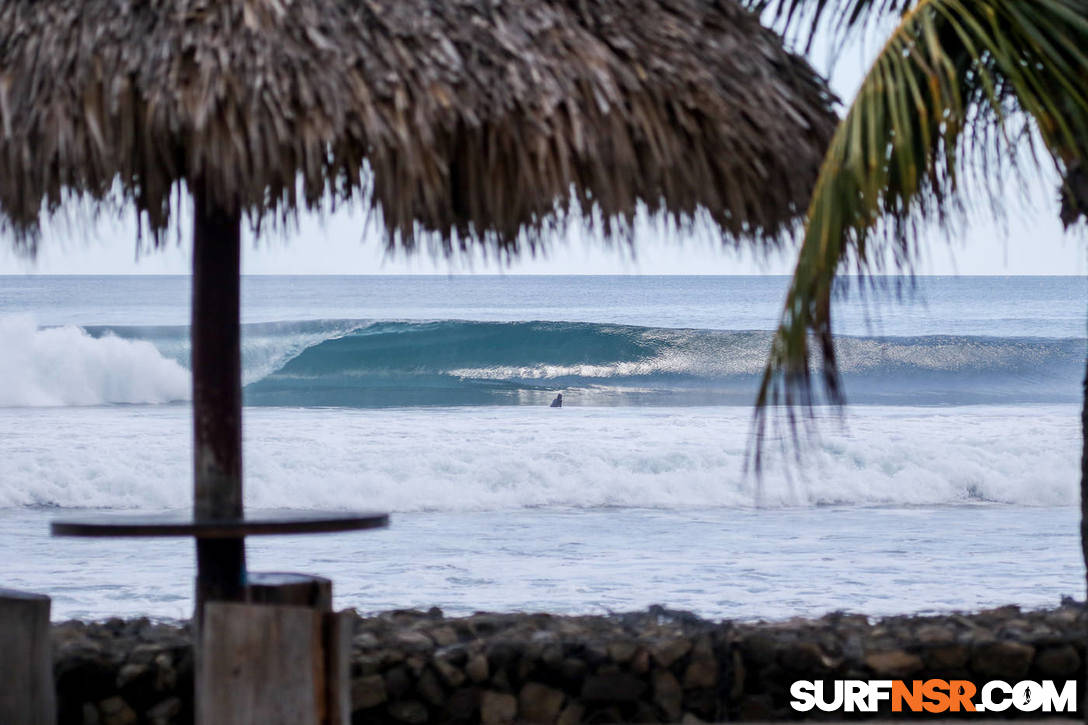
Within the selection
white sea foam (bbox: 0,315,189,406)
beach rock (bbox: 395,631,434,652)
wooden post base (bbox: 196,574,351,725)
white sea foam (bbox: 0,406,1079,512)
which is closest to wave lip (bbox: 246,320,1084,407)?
white sea foam (bbox: 0,315,189,406)

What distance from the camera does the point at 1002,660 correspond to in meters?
4.29

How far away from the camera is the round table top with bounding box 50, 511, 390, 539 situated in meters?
2.75

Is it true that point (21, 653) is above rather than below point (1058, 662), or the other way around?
above

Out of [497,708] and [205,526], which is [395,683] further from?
[205,526]

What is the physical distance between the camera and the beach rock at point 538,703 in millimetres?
4238

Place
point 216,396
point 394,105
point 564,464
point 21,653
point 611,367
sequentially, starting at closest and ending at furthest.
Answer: point 394,105
point 216,396
point 21,653
point 564,464
point 611,367

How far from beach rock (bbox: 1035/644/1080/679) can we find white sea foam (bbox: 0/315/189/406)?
18170 millimetres

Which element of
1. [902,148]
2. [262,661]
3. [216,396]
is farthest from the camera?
[216,396]

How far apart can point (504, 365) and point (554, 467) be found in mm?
12731

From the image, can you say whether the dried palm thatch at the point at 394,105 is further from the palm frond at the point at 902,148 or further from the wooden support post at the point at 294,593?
the wooden support post at the point at 294,593

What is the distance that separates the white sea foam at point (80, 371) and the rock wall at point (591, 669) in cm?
1718

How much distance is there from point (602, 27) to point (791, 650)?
2301 mm

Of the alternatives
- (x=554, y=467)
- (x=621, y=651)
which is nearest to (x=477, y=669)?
(x=621, y=651)

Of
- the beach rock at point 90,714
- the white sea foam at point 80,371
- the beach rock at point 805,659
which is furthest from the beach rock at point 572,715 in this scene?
the white sea foam at point 80,371
